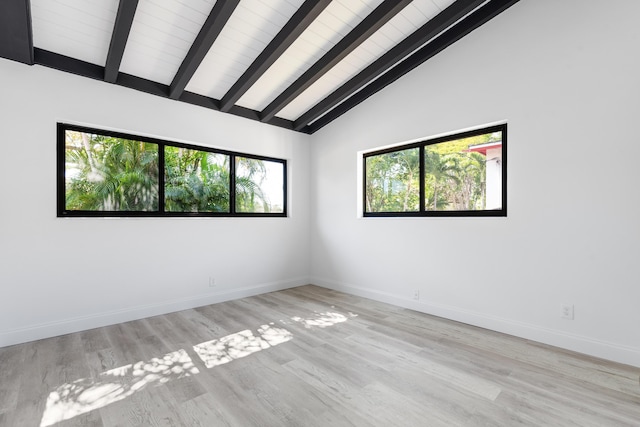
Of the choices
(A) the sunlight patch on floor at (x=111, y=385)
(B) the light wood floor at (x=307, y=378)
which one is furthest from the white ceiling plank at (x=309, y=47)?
(A) the sunlight patch on floor at (x=111, y=385)

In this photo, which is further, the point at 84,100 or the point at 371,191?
the point at 371,191

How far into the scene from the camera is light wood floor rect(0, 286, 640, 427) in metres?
1.83

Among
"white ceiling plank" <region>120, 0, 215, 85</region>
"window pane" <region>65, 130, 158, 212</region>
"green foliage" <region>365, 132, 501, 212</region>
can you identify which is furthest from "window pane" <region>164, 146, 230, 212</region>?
"green foliage" <region>365, 132, 501, 212</region>

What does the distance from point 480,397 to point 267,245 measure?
3354 millimetres

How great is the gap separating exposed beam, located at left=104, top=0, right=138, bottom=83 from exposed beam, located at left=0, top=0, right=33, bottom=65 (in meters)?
0.54

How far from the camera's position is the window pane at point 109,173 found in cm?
324

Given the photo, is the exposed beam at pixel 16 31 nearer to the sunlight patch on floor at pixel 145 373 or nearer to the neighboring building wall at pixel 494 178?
the sunlight patch on floor at pixel 145 373

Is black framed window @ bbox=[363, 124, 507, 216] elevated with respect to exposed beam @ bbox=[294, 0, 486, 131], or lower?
lower

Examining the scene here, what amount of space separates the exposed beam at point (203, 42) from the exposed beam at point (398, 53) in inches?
70.4

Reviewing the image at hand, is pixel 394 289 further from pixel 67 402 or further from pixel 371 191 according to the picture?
pixel 67 402

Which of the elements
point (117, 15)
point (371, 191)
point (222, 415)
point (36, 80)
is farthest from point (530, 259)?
point (36, 80)

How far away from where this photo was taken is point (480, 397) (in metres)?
2.00

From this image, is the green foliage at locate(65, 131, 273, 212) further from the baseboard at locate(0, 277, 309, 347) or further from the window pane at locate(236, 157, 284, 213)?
the baseboard at locate(0, 277, 309, 347)

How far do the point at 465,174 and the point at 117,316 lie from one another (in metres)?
4.08
